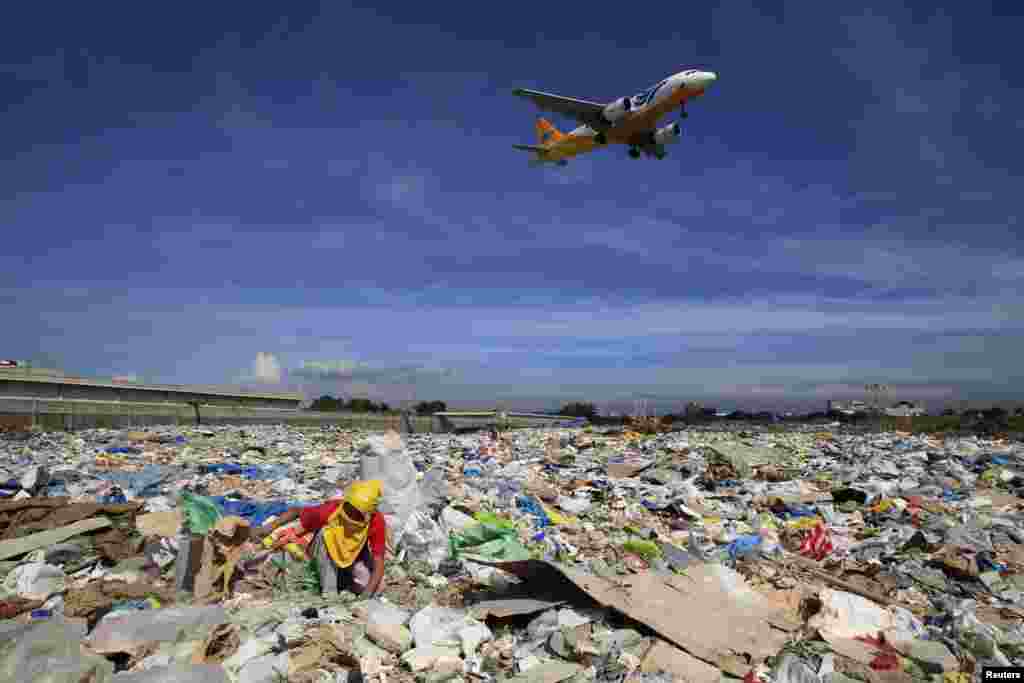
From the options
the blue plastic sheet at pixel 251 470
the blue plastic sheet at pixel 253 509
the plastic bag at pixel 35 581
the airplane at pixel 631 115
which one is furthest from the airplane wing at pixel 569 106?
the plastic bag at pixel 35 581

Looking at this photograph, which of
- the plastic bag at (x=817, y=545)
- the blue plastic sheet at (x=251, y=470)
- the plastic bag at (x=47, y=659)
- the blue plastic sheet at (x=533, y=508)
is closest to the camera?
the plastic bag at (x=47, y=659)

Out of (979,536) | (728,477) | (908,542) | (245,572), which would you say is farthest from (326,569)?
(728,477)

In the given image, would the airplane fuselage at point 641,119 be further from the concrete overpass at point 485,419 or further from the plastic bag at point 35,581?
the plastic bag at point 35,581

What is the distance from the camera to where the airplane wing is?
14562 mm

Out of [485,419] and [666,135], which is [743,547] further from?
[485,419]

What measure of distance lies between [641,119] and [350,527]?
12.8m

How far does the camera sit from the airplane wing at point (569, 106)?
14.6m

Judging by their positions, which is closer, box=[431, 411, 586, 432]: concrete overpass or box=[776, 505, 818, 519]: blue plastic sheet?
box=[776, 505, 818, 519]: blue plastic sheet

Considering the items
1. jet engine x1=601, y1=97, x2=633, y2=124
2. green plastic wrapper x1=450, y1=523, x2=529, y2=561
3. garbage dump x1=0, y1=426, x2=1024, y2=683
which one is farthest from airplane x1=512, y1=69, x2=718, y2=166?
green plastic wrapper x1=450, y1=523, x2=529, y2=561

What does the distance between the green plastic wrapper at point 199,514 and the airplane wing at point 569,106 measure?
1238 centimetres

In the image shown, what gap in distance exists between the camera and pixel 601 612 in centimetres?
340

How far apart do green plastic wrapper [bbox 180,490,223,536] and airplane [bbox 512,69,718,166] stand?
11.9 meters

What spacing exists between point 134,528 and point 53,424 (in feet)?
45.6

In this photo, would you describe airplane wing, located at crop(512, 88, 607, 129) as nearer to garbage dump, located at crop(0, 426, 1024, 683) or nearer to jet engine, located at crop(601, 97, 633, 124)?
jet engine, located at crop(601, 97, 633, 124)
